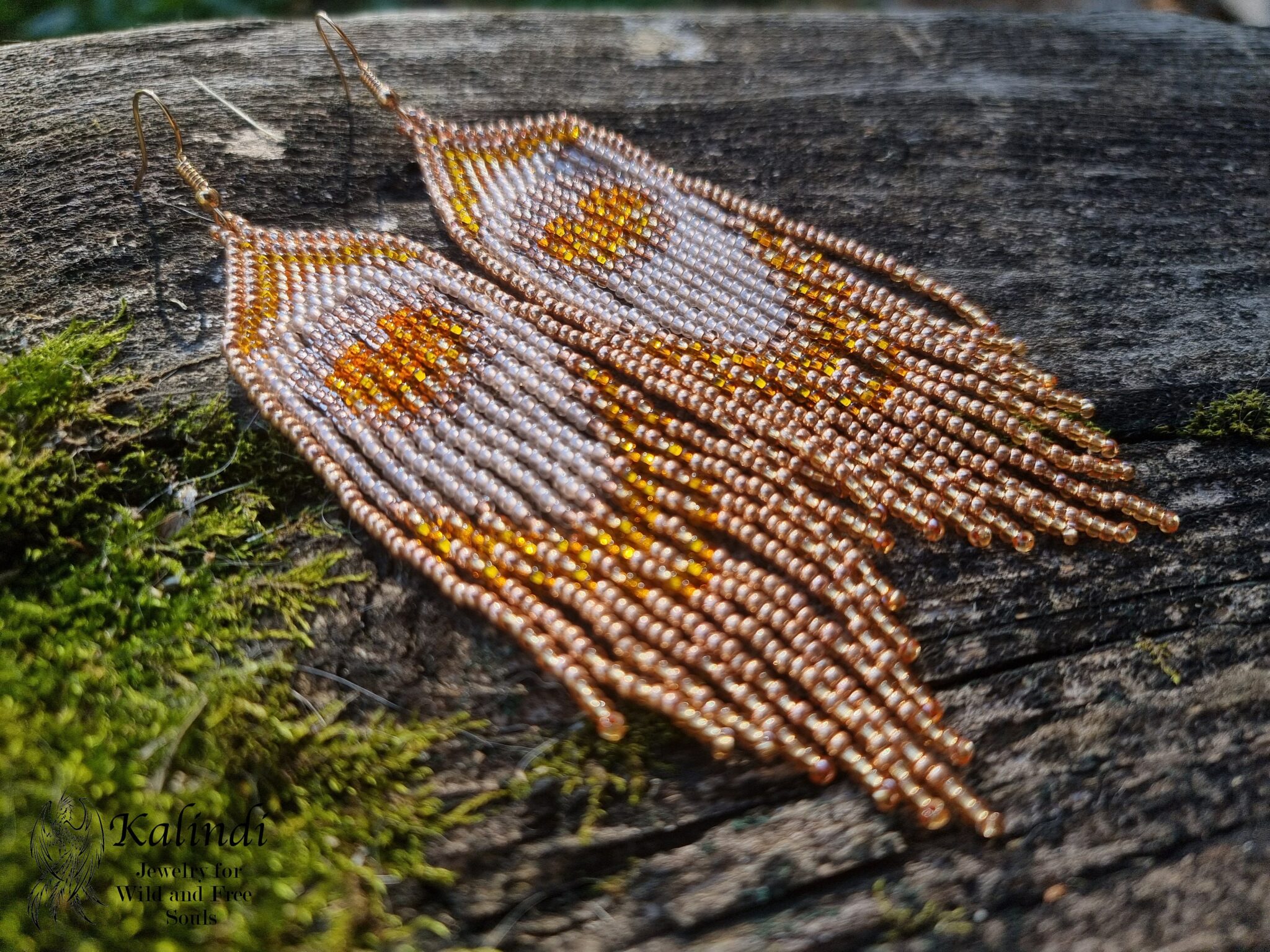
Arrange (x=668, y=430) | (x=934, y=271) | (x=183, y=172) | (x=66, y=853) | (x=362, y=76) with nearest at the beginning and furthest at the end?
(x=66, y=853), (x=668, y=430), (x=183, y=172), (x=934, y=271), (x=362, y=76)

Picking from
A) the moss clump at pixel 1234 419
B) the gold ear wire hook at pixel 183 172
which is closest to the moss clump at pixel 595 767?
the moss clump at pixel 1234 419

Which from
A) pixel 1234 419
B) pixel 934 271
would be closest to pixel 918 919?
pixel 1234 419

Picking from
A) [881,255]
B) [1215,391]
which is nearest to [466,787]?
[881,255]

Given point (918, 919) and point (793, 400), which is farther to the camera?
point (793, 400)

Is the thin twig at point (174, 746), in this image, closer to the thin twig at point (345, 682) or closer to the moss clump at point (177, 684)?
the moss clump at point (177, 684)

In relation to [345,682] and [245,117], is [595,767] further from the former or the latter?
[245,117]

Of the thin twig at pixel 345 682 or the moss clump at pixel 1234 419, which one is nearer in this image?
the thin twig at pixel 345 682

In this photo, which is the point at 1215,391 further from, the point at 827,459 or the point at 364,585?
the point at 364,585
